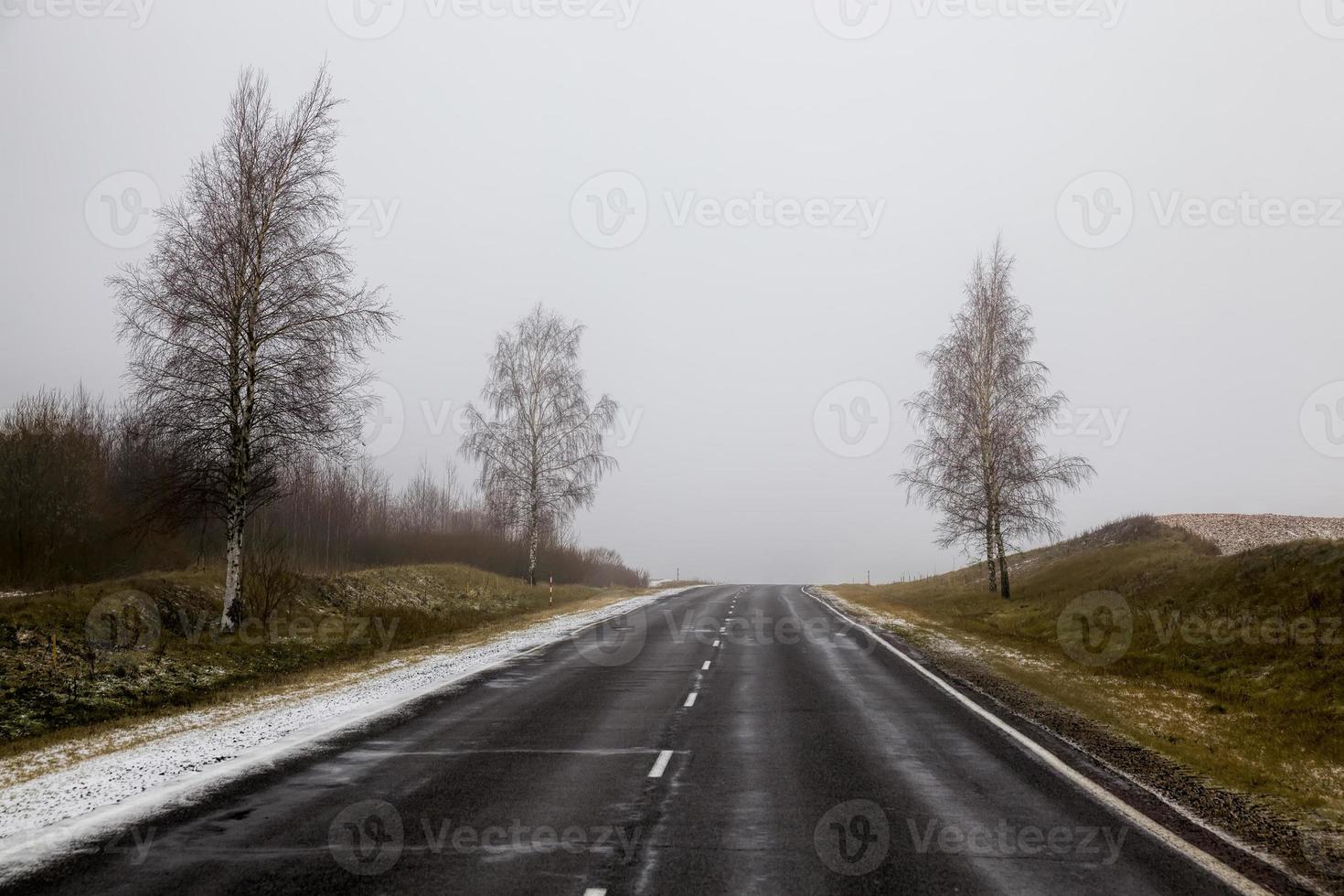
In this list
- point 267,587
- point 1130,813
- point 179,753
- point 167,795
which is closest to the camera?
point 1130,813

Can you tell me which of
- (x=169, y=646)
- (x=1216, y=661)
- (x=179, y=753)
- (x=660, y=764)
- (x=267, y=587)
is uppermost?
(x=267, y=587)

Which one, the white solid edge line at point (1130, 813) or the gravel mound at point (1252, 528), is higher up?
the gravel mound at point (1252, 528)

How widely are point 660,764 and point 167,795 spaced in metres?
4.47

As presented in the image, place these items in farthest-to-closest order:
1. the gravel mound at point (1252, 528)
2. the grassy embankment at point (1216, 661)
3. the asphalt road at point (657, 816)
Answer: the gravel mound at point (1252, 528), the grassy embankment at point (1216, 661), the asphalt road at point (657, 816)

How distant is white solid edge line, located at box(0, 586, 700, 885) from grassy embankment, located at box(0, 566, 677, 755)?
334 cm

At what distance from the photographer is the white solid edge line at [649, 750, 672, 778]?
8.42m

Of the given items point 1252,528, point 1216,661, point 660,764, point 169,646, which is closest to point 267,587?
point 169,646

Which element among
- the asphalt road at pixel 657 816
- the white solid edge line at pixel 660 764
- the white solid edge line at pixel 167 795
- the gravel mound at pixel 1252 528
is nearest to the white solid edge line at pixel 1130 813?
the asphalt road at pixel 657 816

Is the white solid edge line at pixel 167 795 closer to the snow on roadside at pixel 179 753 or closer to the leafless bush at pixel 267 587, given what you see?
the snow on roadside at pixel 179 753

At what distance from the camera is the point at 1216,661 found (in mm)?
16391

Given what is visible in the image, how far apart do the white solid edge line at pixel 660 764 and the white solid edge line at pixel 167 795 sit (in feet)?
12.5

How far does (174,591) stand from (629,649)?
9.78m

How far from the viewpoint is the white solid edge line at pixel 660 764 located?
27.6ft

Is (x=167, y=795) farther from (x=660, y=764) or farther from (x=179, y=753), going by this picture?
(x=660, y=764)
